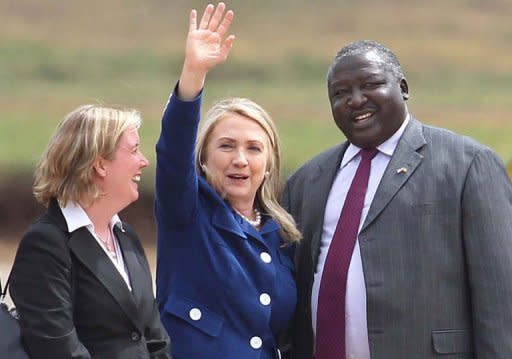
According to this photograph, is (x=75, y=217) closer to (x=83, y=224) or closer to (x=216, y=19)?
(x=83, y=224)

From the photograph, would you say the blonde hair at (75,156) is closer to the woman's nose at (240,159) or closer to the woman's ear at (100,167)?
the woman's ear at (100,167)

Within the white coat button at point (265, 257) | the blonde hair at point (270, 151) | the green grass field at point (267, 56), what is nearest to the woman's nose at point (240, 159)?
the blonde hair at point (270, 151)

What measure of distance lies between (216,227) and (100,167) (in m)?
0.53

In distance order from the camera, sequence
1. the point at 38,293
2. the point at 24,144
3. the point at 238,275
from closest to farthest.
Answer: the point at 38,293
the point at 238,275
the point at 24,144

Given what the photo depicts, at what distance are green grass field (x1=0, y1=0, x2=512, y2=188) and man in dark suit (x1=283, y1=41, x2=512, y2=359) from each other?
10.8 metres

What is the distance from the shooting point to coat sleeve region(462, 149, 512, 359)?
3.44m

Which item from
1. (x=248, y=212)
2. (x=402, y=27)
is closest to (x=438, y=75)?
(x=402, y=27)

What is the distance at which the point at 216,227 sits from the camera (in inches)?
142

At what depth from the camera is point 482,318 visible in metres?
3.45

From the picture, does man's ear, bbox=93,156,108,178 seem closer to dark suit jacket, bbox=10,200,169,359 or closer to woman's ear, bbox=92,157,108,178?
woman's ear, bbox=92,157,108,178

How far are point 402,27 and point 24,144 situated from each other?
6009 mm

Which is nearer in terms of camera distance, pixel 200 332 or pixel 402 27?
pixel 200 332

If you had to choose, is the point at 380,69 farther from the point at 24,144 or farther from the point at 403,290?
the point at 24,144

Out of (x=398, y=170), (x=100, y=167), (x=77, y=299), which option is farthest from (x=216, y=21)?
(x=77, y=299)
